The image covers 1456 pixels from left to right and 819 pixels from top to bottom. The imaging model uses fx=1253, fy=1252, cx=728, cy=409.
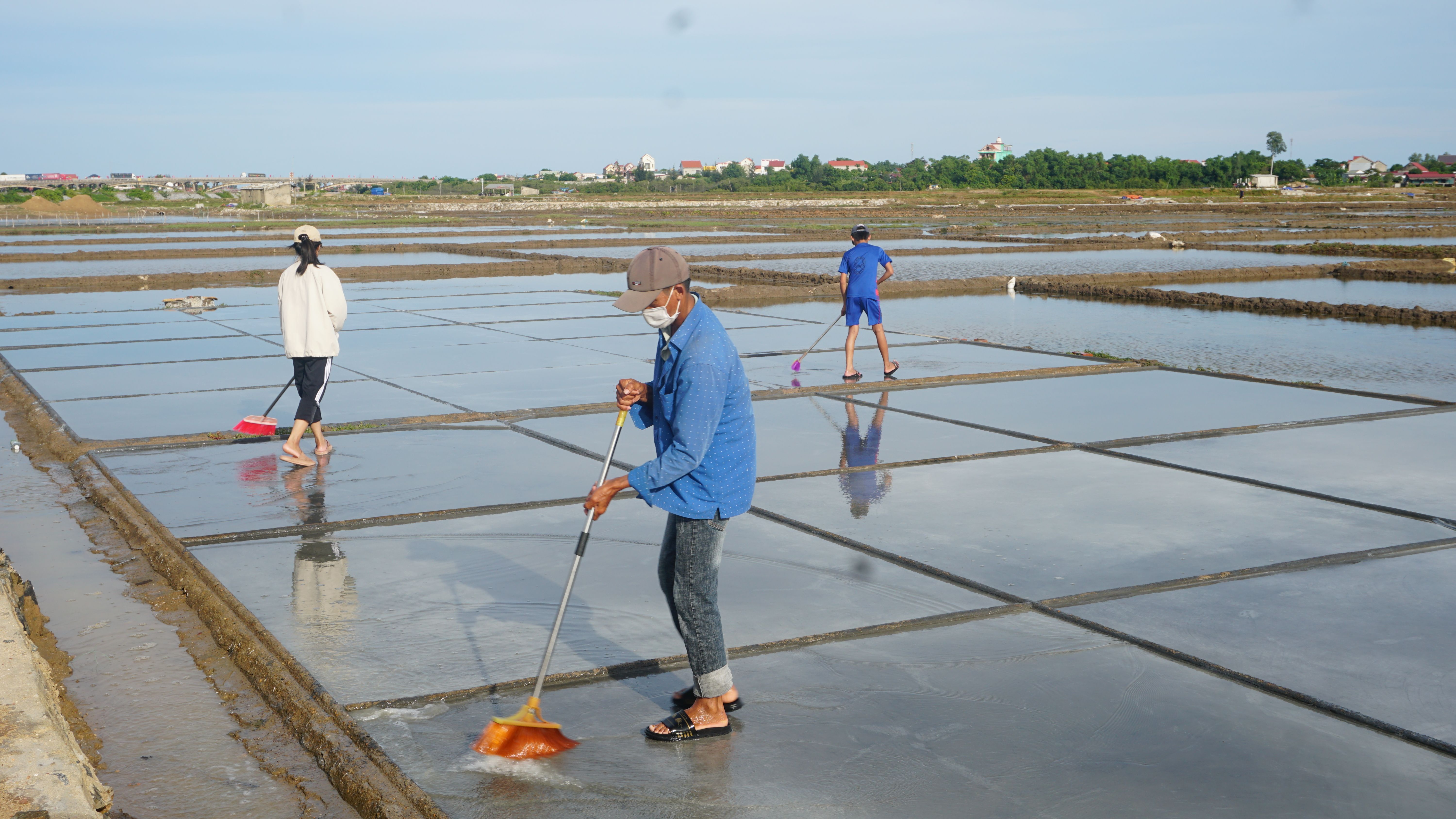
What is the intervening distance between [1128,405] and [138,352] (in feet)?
35.1

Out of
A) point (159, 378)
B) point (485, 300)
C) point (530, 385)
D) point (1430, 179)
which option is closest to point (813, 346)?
point (530, 385)

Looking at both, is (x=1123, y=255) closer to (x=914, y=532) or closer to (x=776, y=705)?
(x=914, y=532)

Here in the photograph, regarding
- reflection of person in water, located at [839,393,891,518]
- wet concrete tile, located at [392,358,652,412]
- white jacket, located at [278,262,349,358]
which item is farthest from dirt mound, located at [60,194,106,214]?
reflection of person in water, located at [839,393,891,518]

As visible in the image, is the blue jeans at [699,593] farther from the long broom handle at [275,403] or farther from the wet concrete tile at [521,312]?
the wet concrete tile at [521,312]

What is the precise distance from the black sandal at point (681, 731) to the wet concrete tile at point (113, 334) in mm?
13136

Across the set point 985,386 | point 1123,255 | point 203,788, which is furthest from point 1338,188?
point 203,788

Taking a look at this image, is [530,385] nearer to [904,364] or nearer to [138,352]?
[904,364]

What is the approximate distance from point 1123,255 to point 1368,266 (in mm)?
7861

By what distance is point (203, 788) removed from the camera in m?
3.99

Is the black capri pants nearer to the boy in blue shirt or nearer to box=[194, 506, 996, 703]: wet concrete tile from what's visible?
box=[194, 506, 996, 703]: wet concrete tile

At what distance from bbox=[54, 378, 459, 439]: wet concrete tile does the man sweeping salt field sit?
6.36 m

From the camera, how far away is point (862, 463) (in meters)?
8.52

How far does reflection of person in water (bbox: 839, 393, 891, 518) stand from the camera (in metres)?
7.51

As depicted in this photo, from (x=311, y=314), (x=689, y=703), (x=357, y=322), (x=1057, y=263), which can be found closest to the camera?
(x=689, y=703)
